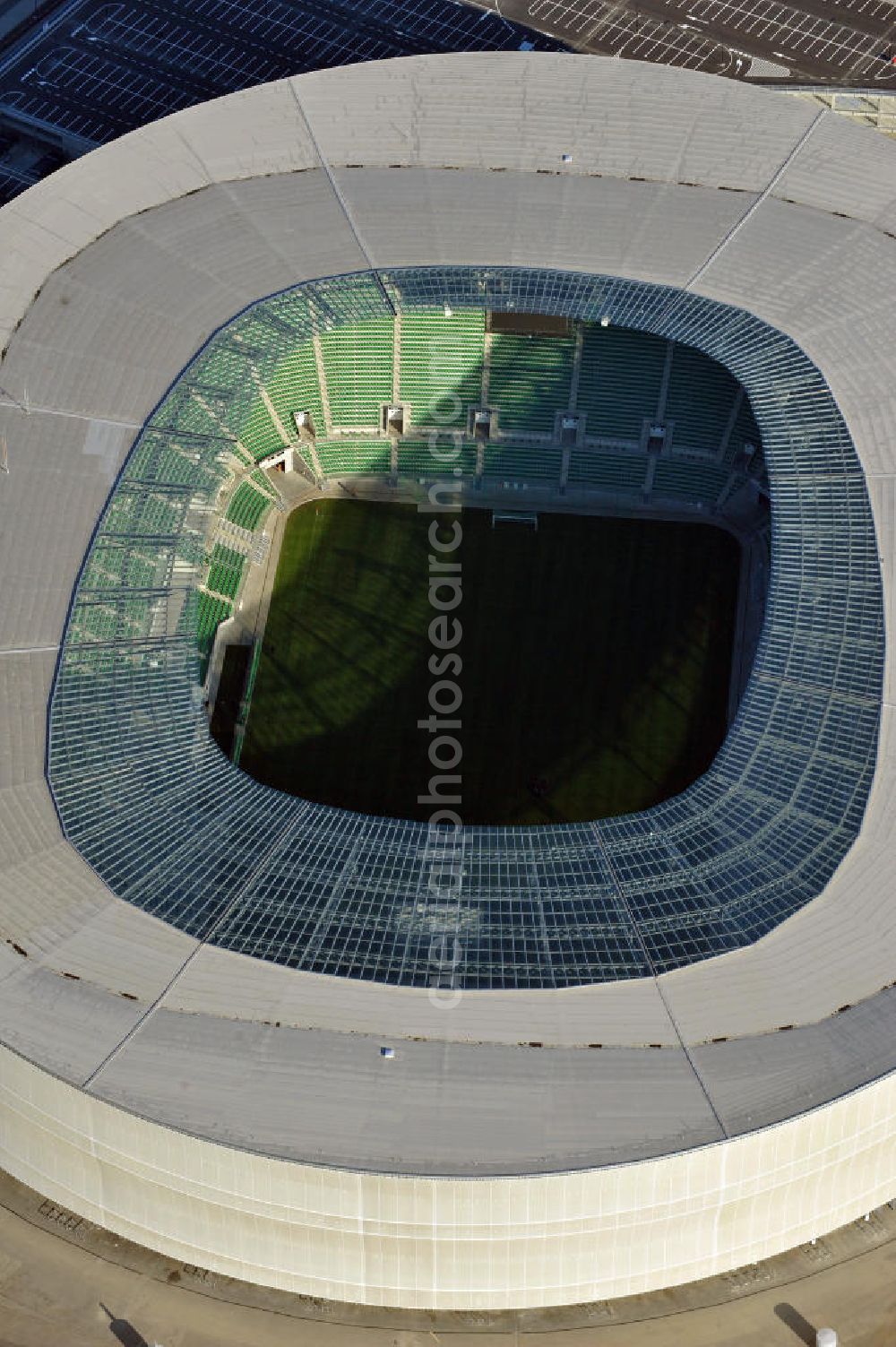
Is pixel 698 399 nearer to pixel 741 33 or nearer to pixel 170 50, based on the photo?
pixel 741 33

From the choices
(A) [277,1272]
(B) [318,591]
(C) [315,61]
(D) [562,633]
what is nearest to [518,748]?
(D) [562,633]

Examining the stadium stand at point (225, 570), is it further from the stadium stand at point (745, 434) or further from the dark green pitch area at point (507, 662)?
the stadium stand at point (745, 434)

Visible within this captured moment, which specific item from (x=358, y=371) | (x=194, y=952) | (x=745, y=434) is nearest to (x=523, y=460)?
(x=358, y=371)

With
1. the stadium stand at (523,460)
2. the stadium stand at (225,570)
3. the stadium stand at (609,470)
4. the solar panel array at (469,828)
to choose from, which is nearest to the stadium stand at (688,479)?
the stadium stand at (609,470)

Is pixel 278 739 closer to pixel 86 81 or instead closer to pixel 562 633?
pixel 562 633

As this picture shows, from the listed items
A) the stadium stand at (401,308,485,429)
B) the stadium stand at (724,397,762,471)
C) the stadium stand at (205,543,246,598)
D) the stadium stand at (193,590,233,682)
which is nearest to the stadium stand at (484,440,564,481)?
the stadium stand at (401,308,485,429)

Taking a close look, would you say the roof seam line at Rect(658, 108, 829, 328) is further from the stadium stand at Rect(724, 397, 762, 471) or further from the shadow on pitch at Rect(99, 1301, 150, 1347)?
the shadow on pitch at Rect(99, 1301, 150, 1347)

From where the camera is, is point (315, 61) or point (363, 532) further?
point (315, 61)
